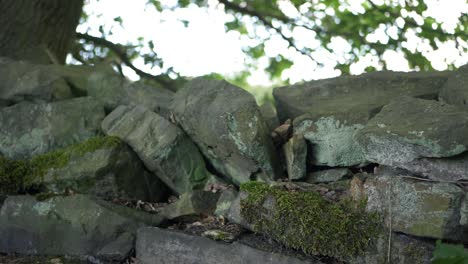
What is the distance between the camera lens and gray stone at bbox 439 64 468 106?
3.33 metres

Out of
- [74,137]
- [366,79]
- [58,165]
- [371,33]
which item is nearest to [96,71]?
[74,137]

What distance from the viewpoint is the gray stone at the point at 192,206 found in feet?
11.2

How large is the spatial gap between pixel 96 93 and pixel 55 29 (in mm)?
1635

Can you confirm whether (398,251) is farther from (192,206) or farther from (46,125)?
(46,125)

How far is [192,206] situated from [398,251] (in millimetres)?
1297

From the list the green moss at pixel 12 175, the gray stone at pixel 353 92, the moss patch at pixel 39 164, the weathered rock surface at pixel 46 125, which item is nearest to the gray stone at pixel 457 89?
the gray stone at pixel 353 92

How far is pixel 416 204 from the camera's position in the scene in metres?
2.77

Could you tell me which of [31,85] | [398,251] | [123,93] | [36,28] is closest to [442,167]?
[398,251]

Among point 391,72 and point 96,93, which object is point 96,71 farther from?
point 391,72

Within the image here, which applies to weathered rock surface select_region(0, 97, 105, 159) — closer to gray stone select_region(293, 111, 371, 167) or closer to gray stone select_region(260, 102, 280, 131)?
gray stone select_region(260, 102, 280, 131)

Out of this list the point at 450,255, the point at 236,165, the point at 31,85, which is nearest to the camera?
the point at 450,255

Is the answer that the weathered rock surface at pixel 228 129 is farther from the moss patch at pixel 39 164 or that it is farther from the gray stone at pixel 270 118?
the moss patch at pixel 39 164

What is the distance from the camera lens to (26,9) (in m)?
5.50

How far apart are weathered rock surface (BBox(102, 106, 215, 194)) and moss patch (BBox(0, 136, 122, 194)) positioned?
0.15 m
